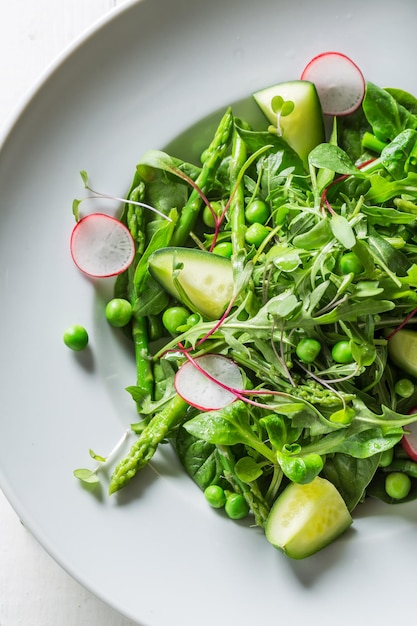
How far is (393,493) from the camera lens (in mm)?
2529

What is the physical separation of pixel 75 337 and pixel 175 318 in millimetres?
364

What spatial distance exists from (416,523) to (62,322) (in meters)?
1.43

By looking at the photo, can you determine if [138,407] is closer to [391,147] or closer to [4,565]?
[4,565]

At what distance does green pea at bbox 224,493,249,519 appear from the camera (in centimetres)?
246

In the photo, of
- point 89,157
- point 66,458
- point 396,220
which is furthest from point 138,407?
point 396,220

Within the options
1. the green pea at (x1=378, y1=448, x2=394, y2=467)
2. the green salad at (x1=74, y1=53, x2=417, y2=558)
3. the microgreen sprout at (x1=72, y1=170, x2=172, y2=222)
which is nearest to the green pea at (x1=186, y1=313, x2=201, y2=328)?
the green salad at (x1=74, y1=53, x2=417, y2=558)

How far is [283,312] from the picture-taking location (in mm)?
2186

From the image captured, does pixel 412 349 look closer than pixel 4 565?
Yes

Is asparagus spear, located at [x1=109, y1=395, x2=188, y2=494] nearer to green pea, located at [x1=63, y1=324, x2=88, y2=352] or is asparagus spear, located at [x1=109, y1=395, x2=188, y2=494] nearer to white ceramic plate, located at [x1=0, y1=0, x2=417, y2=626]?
white ceramic plate, located at [x1=0, y1=0, x2=417, y2=626]

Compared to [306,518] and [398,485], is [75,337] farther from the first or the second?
[398,485]

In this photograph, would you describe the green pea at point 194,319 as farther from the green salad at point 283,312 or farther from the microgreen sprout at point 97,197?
the microgreen sprout at point 97,197

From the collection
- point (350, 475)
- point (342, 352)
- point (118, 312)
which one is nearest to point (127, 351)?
point (118, 312)

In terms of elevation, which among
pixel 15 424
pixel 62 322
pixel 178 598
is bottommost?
pixel 178 598

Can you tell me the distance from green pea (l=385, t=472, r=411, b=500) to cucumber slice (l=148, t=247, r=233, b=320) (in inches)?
34.7
